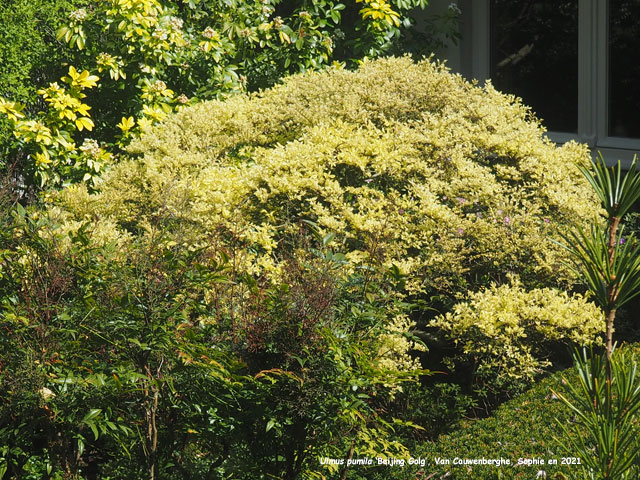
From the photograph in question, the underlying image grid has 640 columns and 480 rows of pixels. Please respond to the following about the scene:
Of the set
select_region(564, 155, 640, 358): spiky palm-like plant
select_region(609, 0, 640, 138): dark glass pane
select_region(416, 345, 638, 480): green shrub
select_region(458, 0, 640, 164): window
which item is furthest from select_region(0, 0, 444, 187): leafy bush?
select_region(564, 155, 640, 358): spiky palm-like plant

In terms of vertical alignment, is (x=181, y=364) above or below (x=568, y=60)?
below

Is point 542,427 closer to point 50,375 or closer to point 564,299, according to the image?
point 564,299

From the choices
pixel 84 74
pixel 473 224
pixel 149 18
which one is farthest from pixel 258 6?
pixel 473 224

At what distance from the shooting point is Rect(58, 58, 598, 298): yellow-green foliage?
4977 mm

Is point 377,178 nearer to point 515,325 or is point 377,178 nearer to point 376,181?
point 376,181

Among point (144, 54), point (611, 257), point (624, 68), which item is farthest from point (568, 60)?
point (611, 257)

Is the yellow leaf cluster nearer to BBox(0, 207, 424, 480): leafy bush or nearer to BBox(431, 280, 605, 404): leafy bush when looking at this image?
BBox(431, 280, 605, 404): leafy bush

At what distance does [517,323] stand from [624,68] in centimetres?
465

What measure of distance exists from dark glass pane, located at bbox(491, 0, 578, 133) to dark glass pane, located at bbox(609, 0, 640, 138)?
1.61ft

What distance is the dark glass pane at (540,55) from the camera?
878 centimetres

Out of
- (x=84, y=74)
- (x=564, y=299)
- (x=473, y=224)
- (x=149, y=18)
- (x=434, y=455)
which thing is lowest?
(x=434, y=455)

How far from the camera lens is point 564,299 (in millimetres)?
4910

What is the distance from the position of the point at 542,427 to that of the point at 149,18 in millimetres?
4848

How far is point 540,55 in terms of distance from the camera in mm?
9109
